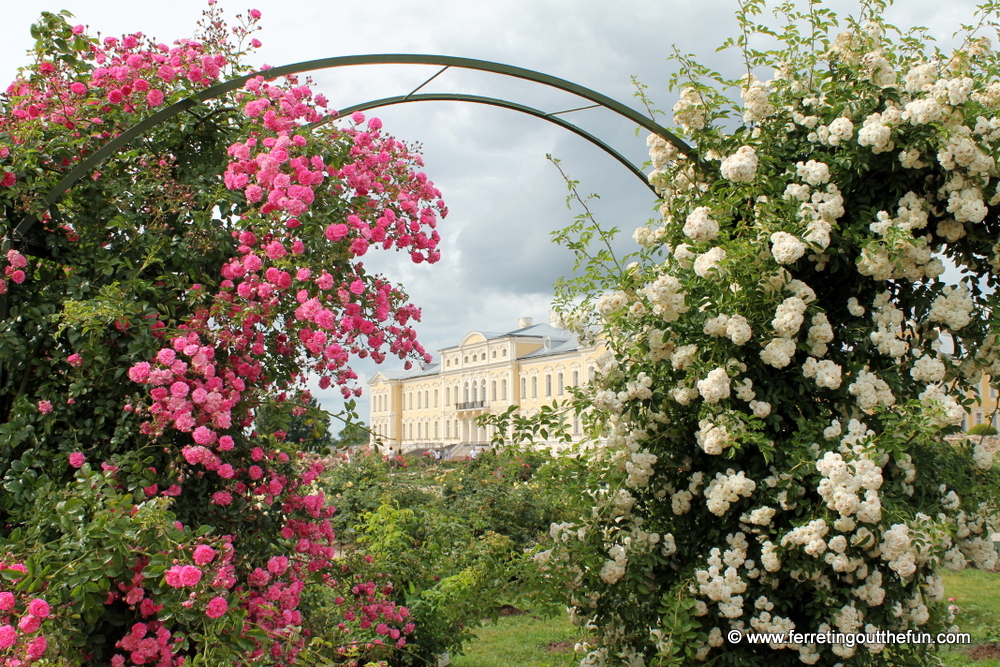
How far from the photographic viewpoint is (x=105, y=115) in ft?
9.20

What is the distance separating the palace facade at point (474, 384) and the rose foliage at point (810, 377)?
33.6m

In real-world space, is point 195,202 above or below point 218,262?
above

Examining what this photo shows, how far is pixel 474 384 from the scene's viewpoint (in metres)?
48.1

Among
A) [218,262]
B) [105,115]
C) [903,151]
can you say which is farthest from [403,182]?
[903,151]

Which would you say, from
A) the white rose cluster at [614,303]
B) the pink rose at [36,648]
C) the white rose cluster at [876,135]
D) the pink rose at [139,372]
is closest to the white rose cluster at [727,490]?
the white rose cluster at [614,303]

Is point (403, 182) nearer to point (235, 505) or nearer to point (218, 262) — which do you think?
point (218, 262)

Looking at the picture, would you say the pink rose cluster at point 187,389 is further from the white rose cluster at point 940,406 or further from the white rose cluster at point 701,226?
the white rose cluster at point 940,406

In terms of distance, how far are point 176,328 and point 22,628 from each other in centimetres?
97

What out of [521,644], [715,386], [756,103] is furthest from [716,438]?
[521,644]

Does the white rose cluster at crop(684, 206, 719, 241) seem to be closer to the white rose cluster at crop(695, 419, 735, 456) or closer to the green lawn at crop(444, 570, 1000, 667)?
the white rose cluster at crop(695, 419, 735, 456)

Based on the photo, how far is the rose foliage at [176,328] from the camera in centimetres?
209

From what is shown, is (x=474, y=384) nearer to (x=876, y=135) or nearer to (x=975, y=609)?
(x=975, y=609)

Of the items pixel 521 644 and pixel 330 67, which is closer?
pixel 330 67

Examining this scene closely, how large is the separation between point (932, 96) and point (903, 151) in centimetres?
19
